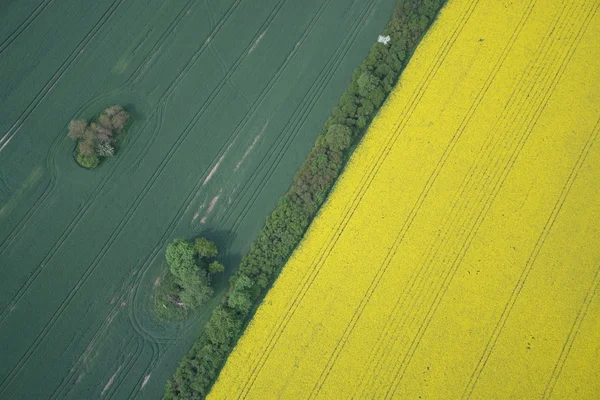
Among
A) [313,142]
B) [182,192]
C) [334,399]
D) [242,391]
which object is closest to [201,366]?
[242,391]

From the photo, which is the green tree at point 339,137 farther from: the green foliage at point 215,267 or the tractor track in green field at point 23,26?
the tractor track in green field at point 23,26

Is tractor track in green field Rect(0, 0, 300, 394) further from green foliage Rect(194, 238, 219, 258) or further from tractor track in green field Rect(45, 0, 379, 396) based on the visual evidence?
green foliage Rect(194, 238, 219, 258)

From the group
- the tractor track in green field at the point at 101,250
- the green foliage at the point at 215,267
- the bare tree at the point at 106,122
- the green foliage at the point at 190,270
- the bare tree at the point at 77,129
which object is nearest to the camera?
the green foliage at the point at 190,270

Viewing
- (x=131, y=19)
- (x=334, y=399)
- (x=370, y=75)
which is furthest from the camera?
(x=131, y=19)

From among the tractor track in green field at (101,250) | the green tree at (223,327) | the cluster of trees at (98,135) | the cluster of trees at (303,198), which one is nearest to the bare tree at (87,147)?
the cluster of trees at (98,135)

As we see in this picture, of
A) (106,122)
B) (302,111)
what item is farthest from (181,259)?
(302,111)

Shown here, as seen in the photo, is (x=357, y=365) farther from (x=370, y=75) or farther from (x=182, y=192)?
(x=370, y=75)

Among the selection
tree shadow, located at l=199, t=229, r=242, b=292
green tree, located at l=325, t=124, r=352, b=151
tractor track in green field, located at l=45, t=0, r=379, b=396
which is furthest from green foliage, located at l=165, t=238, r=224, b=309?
green tree, located at l=325, t=124, r=352, b=151
